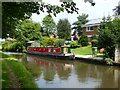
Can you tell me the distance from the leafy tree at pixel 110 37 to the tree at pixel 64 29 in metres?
37.0

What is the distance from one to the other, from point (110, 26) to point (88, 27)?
2030cm

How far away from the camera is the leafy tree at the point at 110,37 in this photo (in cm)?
1595

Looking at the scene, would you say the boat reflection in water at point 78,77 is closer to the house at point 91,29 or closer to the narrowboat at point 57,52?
the narrowboat at point 57,52

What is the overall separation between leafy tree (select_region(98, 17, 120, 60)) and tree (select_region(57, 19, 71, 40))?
37.0 metres

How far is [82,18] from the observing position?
60562 mm

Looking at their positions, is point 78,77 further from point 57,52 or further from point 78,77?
point 57,52

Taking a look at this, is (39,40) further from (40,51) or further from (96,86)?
(96,86)

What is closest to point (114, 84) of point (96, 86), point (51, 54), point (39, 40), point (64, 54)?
point (96, 86)

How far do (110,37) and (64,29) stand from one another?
4038 cm

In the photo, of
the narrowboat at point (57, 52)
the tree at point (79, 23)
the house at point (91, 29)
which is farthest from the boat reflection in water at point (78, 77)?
the tree at point (79, 23)

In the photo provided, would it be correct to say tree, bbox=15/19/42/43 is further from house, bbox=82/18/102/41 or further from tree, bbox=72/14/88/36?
tree, bbox=72/14/88/36

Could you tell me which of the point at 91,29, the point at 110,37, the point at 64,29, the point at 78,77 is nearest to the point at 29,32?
the point at 91,29

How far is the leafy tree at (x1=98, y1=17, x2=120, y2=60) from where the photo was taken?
16.0 meters

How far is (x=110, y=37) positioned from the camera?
16.0m
